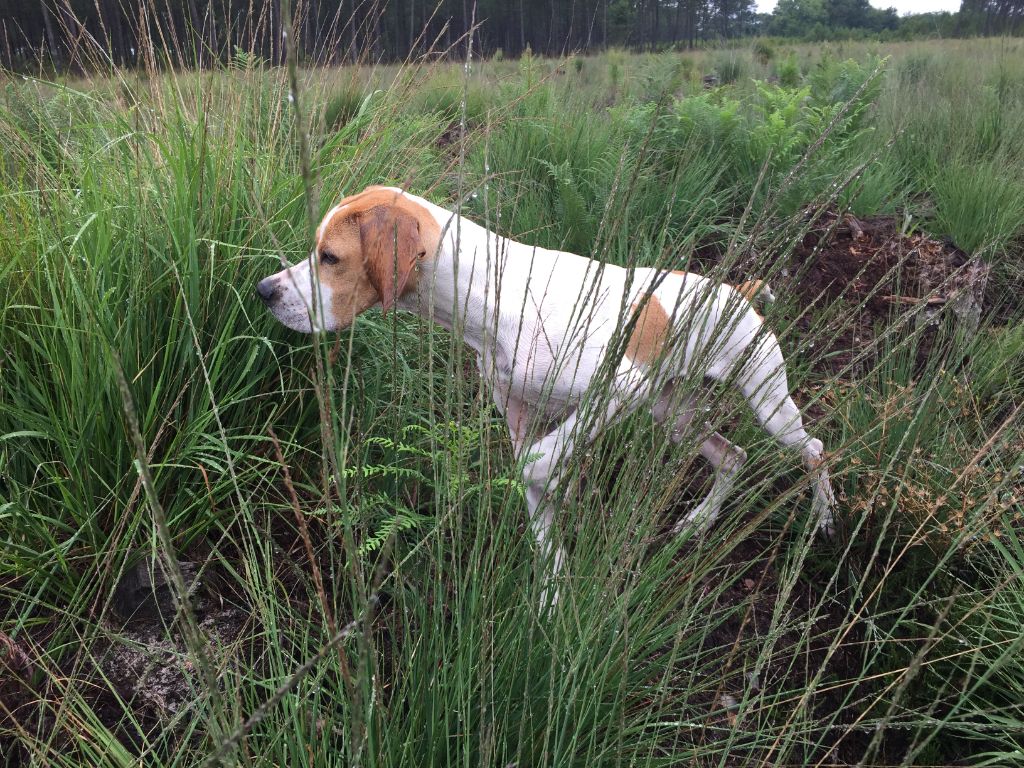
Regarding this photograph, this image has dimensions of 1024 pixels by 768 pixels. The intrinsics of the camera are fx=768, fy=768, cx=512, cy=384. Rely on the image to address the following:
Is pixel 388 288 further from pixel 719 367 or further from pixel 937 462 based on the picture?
pixel 937 462

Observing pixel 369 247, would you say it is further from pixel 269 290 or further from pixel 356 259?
pixel 269 290

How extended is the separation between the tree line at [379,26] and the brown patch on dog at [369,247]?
1.78 ft

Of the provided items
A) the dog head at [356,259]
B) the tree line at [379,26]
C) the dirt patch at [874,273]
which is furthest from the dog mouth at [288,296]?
the dirt patch at [874,273]

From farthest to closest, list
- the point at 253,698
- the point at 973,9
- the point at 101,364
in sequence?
the point at 973,9
the point at 101,364
the point at 253,698

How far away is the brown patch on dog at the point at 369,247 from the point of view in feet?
6.89

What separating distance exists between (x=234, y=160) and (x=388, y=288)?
99 cm

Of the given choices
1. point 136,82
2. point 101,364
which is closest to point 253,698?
point 101,364

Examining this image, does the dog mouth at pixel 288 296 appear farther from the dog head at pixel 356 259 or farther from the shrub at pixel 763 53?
the shrub at pixel 763 53

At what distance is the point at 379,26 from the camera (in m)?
16.0

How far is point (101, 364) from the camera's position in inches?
83.4

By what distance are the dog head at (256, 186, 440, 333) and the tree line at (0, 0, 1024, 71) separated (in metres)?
0.55

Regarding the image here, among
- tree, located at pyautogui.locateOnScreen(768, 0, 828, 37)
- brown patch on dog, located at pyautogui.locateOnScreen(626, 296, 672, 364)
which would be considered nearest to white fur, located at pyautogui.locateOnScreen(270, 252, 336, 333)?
brown patch on dog, located at pyautogui.locateOnScreen(626, 296, 672, 364)

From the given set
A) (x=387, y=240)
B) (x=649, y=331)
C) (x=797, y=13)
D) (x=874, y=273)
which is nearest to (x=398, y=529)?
(x=387, y=240)

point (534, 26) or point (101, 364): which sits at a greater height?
point (534, 26)
